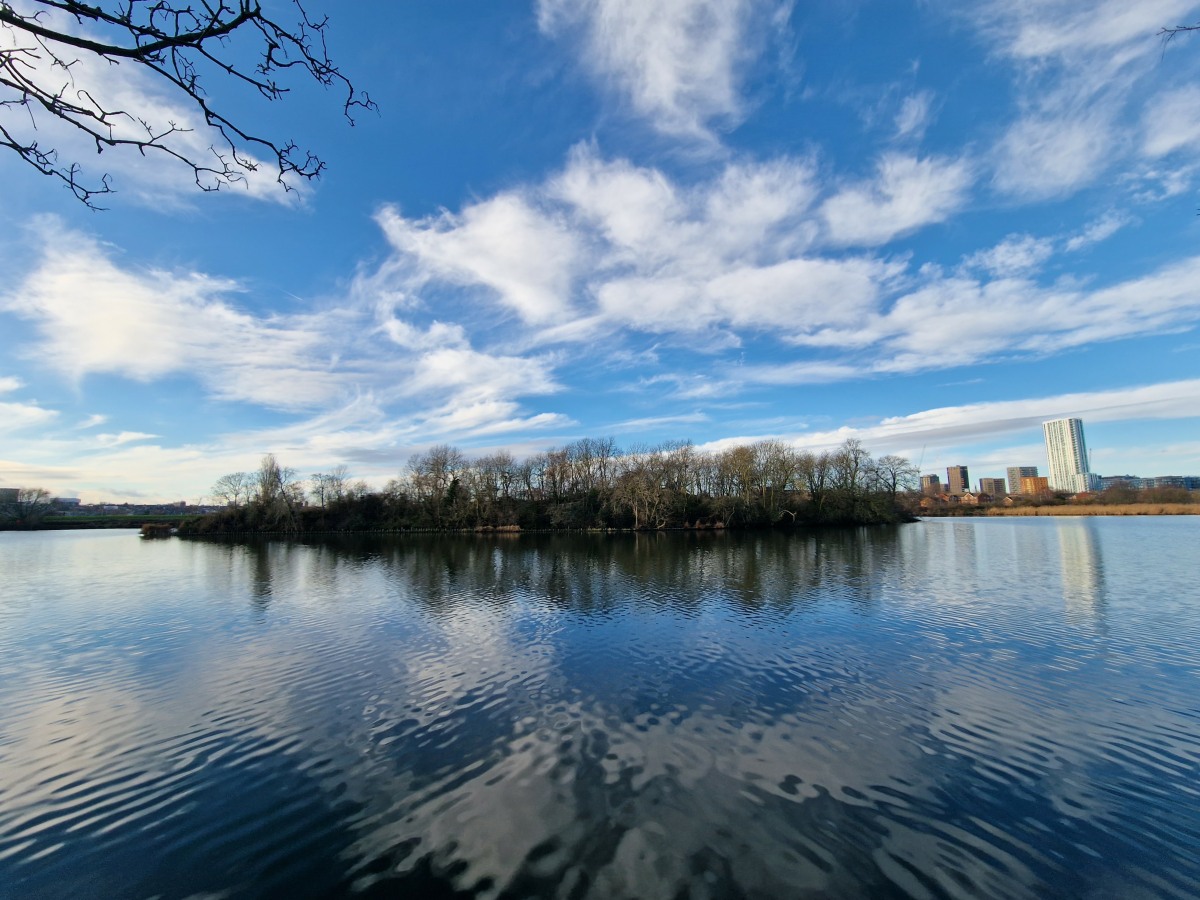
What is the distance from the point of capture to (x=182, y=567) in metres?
34.0

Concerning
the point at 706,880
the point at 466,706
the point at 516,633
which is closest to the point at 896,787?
the point at 706,880

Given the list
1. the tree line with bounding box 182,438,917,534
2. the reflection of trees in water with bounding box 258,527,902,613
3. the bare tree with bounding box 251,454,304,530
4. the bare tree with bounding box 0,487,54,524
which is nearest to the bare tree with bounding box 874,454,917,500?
the tree line with bounding box 182,438,917,534

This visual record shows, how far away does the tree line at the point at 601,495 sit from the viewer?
221 ft

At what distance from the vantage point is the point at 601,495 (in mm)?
70062

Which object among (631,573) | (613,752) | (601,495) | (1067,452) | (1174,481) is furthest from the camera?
(1067,452)

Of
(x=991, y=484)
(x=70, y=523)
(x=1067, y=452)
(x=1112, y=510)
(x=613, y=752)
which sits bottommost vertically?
(x=613, y=752)

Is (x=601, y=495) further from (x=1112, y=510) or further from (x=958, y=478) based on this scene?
(x=958, y=478)

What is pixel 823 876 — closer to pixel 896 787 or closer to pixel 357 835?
pixel 896 787

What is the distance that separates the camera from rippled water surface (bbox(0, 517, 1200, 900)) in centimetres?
521

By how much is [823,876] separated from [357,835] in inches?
197

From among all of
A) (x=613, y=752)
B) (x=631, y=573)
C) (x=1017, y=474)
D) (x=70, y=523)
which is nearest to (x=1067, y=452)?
(x=1017, y=474)

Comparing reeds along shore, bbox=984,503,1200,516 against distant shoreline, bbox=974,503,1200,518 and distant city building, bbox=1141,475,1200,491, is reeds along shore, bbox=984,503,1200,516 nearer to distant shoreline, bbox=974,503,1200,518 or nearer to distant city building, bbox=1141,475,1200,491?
distant shoreline, bbox=974,503,1200,518

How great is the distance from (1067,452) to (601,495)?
195m

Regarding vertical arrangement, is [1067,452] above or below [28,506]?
above
